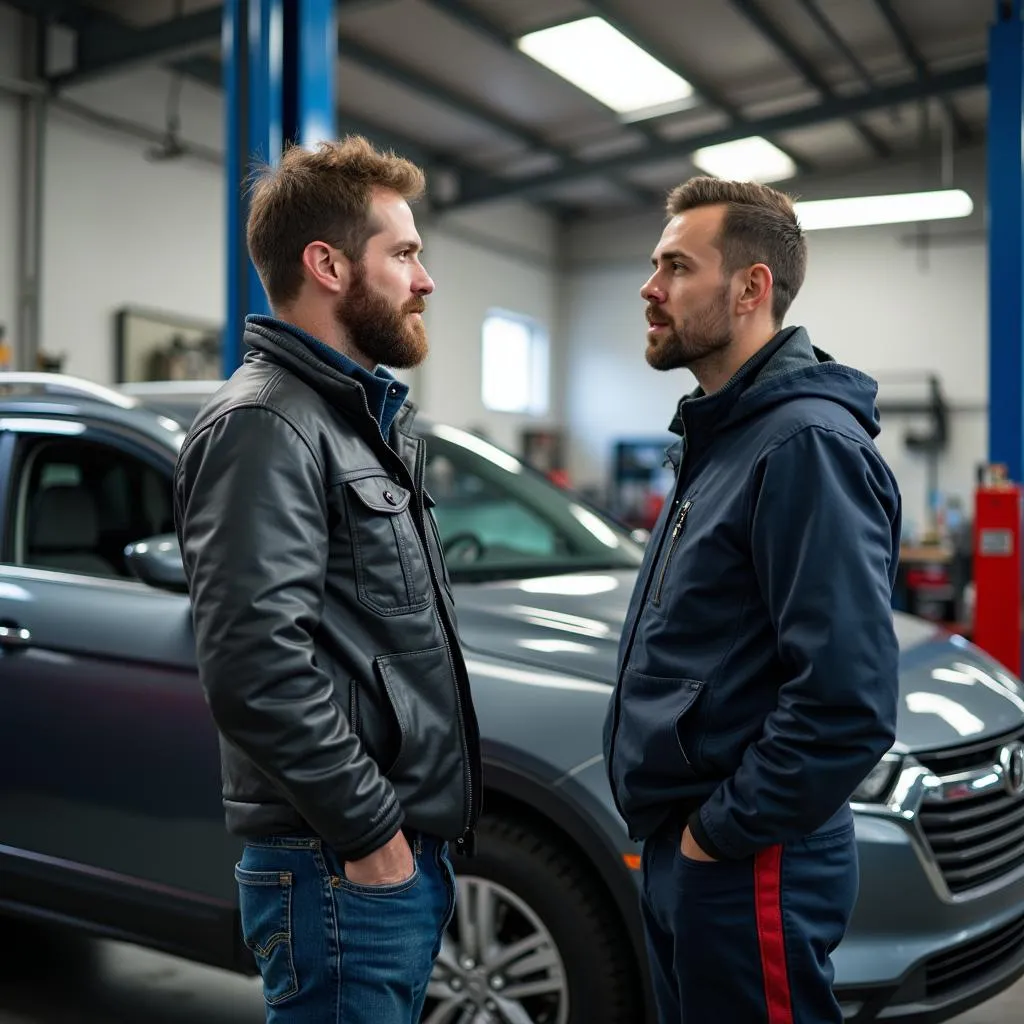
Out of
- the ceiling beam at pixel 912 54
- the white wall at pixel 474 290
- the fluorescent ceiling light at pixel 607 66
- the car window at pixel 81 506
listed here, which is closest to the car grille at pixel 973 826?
the car window at pixel 81 506

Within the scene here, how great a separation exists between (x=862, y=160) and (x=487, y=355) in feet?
16.0

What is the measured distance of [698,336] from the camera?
1.52 m

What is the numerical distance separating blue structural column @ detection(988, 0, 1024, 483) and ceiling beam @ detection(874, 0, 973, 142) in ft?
11.2

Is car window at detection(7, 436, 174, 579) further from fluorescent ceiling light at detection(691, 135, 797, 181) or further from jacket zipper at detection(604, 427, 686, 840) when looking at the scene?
fluorescent ceiling light at detection(691, 135, 797, 181)

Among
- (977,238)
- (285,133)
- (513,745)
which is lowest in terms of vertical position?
(513,745)

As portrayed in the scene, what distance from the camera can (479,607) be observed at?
Answer: 2.31 meters

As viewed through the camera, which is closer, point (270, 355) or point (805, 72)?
point (270, 355)

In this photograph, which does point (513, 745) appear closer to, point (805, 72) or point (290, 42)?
point (290, 42)

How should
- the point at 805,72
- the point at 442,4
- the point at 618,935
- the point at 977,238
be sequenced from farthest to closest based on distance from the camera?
the point at 977,238 → the point at 805,72 → the point at 442,4 → the point at 618,935

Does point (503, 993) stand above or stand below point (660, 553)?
below

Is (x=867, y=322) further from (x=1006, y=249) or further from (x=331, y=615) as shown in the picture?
(x=331, y=615)

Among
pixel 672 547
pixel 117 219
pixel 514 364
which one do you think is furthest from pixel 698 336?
pixel 514 364

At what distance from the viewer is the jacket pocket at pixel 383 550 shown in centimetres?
132

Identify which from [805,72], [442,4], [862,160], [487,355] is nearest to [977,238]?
[862,160]
